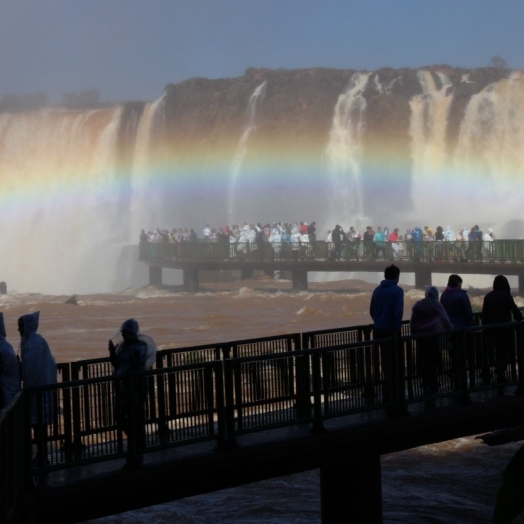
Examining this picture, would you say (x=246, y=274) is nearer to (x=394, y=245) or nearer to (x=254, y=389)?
(x=394, y=245)

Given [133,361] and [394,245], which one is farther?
[394,245]

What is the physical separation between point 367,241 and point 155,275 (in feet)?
42.1

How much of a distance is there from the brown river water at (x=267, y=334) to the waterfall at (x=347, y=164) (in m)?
5.36

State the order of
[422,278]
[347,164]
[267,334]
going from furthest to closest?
[347,164]
[422,278]
[267,334]

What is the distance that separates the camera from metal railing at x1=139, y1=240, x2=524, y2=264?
101 feet

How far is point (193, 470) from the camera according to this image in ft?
20.8

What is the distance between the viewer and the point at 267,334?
84.4 ft

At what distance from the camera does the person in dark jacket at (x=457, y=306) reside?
342 inches

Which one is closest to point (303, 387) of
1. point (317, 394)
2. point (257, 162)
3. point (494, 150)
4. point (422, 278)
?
point (317, 394)

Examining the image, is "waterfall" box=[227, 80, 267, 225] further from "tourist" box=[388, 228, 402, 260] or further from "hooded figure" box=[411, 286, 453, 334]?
"hooded figure" box=[411, 286, 453, 334]

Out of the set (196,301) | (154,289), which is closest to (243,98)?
(154,289)

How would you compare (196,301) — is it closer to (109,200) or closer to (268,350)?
(109,200)

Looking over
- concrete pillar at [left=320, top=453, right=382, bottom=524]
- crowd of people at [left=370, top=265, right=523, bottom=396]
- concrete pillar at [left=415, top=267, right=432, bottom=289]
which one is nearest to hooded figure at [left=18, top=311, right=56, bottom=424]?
concrete pillar at [left=320, top=453, right=382, bottom=524]

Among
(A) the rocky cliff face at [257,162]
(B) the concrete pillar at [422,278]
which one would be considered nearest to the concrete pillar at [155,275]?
(A) the rocky cliff face at [257,162]
